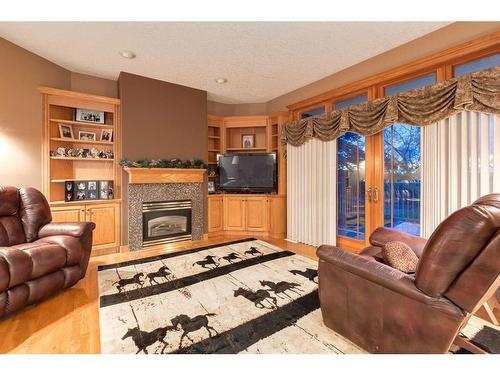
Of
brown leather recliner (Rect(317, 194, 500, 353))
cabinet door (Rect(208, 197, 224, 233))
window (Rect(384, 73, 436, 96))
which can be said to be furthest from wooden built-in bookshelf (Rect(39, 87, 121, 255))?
window (Rect(384, 73, 436, 96))

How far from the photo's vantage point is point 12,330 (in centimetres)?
180

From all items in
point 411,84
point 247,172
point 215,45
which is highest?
point 215,45

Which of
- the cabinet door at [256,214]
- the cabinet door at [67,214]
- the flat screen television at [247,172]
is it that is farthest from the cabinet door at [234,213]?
the cabinet door at [67,214]

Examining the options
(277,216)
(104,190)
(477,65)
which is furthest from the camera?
(277,216)

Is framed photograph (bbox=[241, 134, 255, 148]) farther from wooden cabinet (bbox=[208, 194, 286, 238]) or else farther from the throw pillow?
the throw pillow

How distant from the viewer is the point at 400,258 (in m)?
1.64

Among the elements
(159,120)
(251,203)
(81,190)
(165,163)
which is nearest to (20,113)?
(81,190)

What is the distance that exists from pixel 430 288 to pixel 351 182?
258cm

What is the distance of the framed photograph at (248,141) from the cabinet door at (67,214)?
3170 mm

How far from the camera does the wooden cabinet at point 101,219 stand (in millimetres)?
3324

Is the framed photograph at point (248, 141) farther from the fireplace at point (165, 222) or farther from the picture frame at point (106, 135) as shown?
the picture frame at point (106, 135)

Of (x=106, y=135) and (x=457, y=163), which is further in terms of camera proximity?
(x=106, y=135)

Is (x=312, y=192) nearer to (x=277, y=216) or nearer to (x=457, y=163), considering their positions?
(x=277, y=216)

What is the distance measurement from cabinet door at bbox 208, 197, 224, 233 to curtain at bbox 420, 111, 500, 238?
3326 millimetres
